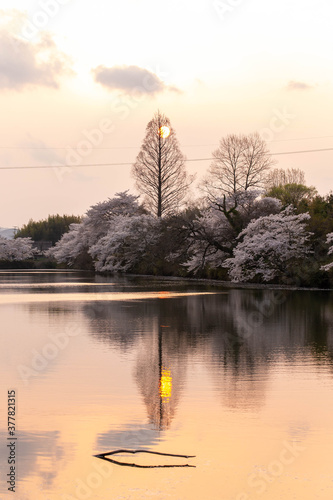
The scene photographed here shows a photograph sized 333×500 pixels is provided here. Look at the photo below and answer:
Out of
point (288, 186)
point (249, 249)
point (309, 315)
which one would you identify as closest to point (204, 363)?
point (309, 315)

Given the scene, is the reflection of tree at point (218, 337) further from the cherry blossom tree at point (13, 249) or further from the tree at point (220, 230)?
the cherry blossom tree at point (13, 249)

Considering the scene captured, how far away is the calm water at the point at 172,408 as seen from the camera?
6.42 meters

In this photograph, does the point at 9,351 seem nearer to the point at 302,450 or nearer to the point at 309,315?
the point at 302,450

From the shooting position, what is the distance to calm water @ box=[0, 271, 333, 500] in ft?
21.1

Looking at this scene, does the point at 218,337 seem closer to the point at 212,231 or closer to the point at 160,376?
the point at 160,376

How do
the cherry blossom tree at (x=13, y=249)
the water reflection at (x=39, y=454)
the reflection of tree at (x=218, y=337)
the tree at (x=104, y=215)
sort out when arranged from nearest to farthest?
the water reflection at (x=39, y=454)
the reflection of tree at (x=218, y=337)
the tree at (x=104, y=215)
the cherry blossom tree at (x=13, y=249)

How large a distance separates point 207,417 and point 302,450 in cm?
168

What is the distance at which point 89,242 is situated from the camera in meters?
85.6

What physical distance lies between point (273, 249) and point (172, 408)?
35934 millimetres

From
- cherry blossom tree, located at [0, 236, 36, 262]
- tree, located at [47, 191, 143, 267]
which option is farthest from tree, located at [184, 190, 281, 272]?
cherry blossom tree, located at [0, 236, 36, 262]

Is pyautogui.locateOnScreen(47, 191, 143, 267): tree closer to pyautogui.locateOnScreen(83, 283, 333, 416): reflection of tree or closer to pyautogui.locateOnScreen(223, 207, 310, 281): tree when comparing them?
pyautogui.locateOnScreen(223, 207, 310, 281): tree

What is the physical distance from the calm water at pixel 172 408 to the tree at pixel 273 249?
24.0 metres

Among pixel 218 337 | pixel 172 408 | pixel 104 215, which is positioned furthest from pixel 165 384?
pixel 104 215

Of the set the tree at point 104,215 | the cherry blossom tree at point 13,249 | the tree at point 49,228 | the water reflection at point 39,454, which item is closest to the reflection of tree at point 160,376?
the water reflection at point 39,454
